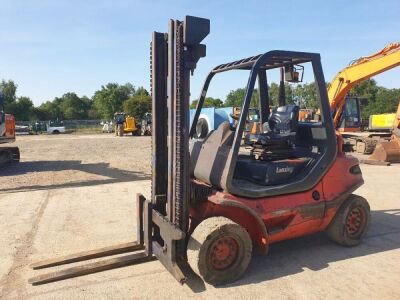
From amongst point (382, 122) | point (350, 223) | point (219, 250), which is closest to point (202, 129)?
point (219, 250)

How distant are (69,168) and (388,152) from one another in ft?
36.4

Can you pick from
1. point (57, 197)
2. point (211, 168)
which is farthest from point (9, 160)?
point (211, 168)

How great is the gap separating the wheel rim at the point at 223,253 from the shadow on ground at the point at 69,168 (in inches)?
259

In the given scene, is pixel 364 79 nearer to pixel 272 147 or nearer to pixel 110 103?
pixel 272 147

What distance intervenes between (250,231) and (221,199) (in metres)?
0.64

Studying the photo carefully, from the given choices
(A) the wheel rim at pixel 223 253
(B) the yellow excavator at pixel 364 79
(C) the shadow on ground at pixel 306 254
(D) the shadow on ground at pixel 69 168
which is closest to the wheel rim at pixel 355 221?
(C) the shadow on ground at pixel 306 254

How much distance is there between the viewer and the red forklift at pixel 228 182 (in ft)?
14.0

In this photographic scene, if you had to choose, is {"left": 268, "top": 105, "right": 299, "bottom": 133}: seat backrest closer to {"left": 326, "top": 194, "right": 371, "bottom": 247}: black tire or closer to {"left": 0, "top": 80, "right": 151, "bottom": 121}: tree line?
{"left": 326, "top": 194, "right": 371, "bottom": 247}: black tire

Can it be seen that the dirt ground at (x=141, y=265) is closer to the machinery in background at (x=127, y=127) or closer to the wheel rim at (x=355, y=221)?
the wheel rim at (x=355, y=221)

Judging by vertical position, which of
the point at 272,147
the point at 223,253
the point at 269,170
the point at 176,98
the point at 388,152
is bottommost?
the point at 223,253

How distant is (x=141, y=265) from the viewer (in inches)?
186

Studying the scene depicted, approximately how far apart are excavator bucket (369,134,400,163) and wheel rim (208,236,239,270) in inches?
442

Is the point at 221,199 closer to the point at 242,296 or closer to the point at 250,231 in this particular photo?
the point at 250,231

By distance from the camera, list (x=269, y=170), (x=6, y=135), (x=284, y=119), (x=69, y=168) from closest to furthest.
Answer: (x=269, y=170) → (x=284, y=119) → (x=69, y=168) → (x=6, y=135)
